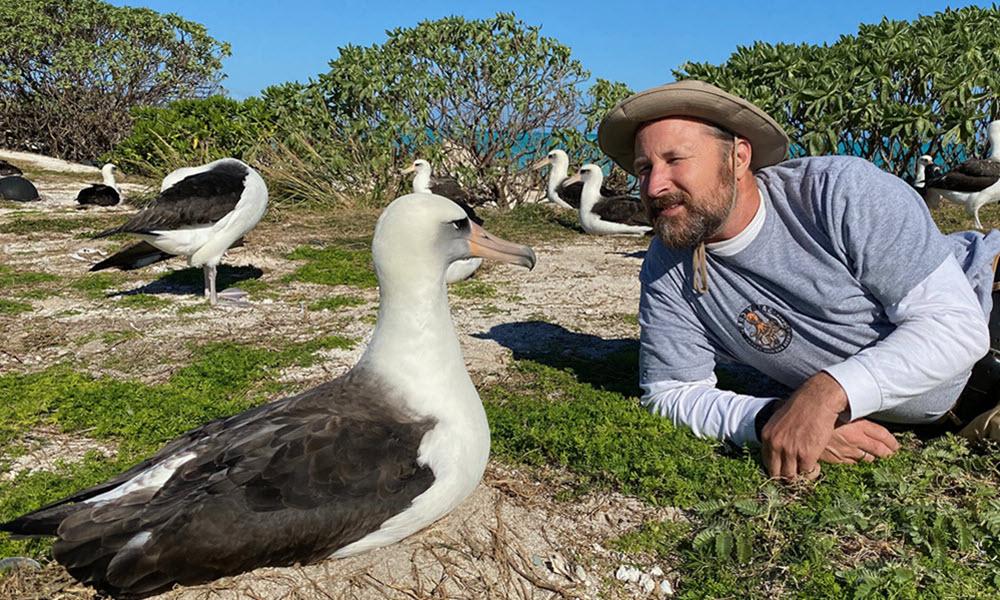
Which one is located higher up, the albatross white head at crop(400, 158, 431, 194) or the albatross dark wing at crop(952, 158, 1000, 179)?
the albatross dark wing at crop(952, 158, 1000, 179)

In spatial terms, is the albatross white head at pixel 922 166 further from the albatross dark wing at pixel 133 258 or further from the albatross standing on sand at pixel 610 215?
the albatross dark wing at pixel 133 258

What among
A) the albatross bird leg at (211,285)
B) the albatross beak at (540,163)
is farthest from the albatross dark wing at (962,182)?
the albatross bird leg at (211,285)

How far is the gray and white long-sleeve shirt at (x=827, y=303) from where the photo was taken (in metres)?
2.99

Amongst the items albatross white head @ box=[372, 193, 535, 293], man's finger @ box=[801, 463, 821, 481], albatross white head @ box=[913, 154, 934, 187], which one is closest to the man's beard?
albatross white head @ box=[372, 193, 535, 293]

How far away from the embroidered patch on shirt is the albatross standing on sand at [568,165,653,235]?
7454 mm

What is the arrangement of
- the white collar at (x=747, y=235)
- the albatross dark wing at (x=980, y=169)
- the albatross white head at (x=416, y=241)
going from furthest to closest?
the albatross dark wing at (x=980, y=169) < the white collar at (x=747, y=235) < the albatross white head at (x=416, y=241)

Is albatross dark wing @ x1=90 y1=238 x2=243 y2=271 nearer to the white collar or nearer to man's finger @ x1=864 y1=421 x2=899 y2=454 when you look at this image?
the white collar

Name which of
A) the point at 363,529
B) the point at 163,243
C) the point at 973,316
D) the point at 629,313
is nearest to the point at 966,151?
the point at 629,313

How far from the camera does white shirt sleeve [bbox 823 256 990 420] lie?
116 inches

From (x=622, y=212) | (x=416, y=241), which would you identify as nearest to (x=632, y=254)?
(x=622, y=212)

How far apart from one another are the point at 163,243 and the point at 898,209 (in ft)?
20.7

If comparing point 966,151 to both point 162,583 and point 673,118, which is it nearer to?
point 673,118

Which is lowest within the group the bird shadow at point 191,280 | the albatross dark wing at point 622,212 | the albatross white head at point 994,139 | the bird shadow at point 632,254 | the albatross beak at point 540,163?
the bird shadow at point 191,280

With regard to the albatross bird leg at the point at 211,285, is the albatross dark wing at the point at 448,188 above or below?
above
